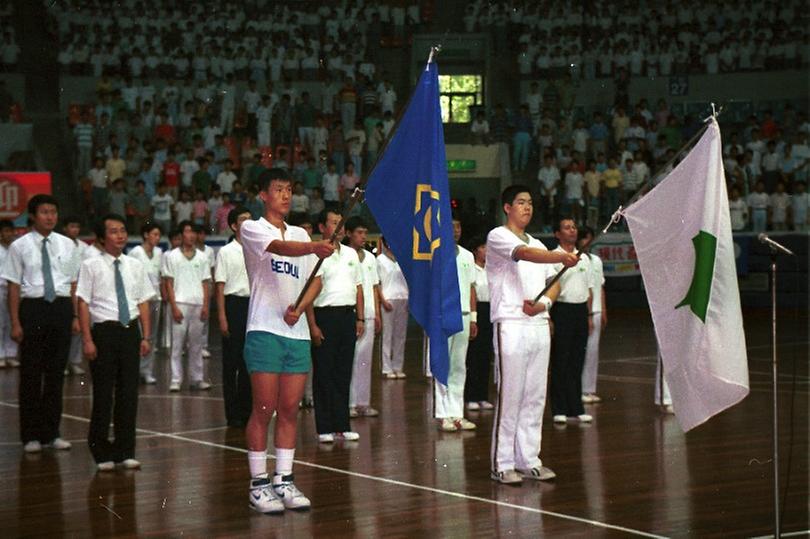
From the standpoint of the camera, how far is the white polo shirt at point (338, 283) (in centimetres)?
1131

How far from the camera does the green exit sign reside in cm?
2923

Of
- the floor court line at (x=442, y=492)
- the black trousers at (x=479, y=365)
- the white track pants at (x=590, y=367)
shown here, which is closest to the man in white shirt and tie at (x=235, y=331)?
the floor court line at (x=442, y=492)

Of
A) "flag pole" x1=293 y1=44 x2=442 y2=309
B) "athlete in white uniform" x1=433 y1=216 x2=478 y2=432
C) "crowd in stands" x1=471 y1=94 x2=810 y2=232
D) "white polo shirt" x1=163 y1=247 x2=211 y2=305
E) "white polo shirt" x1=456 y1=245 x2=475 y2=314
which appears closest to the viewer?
"flag pole" x1=293 y1=44 x2=442 y2=309

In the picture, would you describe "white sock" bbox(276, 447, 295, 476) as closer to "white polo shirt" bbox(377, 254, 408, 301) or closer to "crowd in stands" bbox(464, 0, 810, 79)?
"white polo shirt" bbox(377, 254, 408, 301)

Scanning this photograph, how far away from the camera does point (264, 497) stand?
27.2 ft

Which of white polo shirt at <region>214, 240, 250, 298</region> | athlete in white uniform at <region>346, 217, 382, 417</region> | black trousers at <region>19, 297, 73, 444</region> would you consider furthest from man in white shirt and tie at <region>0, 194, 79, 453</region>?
athlete in white uniform at <region>346, 217, 382, 417</region>

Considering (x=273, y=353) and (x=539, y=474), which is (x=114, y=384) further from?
(x=539, y=474)

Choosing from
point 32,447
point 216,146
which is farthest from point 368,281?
point 216,146

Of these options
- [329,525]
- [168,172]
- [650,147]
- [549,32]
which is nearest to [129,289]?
[329,525]

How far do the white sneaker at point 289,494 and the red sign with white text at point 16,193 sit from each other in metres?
13.7

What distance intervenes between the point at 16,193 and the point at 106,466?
41.0 feet

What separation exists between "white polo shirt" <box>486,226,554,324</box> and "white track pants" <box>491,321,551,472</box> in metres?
0.07

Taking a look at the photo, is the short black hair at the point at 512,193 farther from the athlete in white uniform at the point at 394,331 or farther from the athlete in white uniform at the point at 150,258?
the athlete in white uniform at the point at 150,258

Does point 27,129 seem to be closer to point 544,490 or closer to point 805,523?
point 544,490
